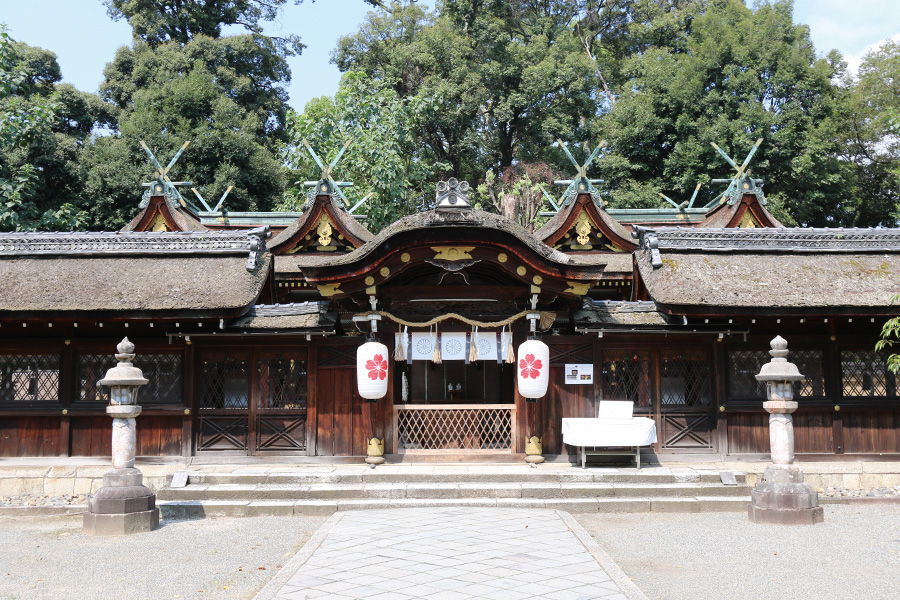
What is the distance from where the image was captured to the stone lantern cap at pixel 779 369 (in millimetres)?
10703

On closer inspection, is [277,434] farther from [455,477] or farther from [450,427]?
[455,477]

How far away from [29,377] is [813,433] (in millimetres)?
15093

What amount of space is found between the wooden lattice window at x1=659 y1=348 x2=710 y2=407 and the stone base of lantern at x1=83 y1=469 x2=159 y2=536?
918cm

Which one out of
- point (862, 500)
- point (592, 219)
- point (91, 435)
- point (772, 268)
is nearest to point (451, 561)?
point (862, 500)

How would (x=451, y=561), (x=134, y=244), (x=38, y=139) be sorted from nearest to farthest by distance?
1. (x=451, y=561)
2. (x=134, y=244)
3. (x=38, y=139)

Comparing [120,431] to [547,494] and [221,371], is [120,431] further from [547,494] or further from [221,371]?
[547,494]

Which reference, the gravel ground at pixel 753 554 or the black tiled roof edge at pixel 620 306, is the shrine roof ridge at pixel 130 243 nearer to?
the black tiled roof edge at pixel 620 306

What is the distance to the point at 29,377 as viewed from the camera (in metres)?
13.5

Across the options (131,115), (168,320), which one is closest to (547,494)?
(168,320)

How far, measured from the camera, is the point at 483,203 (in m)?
35.8

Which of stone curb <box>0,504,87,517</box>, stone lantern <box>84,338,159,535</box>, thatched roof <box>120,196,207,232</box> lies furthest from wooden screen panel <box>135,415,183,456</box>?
thatched roof <box>120,196,207,232</box>

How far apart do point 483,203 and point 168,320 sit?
80.6ft

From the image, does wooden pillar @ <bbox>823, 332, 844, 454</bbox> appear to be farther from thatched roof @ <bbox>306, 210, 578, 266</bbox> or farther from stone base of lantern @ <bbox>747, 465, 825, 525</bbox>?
thatched roof @ <bbox>306, 210, 578, 266</bbox>

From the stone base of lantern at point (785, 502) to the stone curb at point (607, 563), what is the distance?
2871 millimetres
